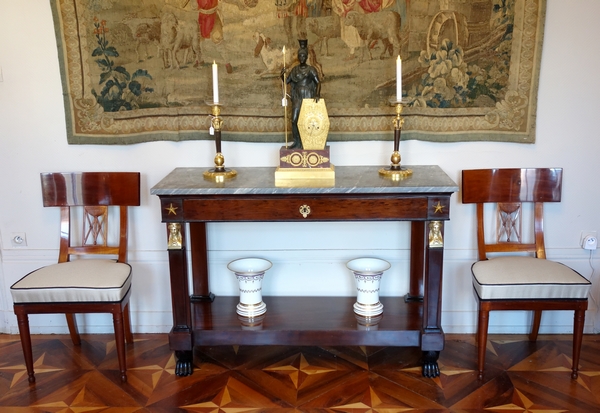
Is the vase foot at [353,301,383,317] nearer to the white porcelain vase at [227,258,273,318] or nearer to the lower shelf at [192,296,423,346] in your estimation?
the lower shelf at [192,296,423,346]

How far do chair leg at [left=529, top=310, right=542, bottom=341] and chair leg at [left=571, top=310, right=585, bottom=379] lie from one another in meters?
0.34

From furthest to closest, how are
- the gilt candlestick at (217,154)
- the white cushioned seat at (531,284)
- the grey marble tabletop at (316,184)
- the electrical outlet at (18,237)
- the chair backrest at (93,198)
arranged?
the electrical outlet at (18,237), the chair backrest at (93,198), the gilt candlestick at (217,154), the white cushioned seat at (531,284), the grey marble tabletop at (316,184)

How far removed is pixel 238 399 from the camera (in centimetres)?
247

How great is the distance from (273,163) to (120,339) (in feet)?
3.71

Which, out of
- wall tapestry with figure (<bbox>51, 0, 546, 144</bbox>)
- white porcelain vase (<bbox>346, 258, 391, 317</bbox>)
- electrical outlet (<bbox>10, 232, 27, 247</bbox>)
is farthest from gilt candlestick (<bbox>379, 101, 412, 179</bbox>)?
electrical outlet (<bbox>10, 232, 27, 247</bbox>)

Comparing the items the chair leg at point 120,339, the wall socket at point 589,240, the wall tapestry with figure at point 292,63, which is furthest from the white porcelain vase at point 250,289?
the wall socket at point 589,240

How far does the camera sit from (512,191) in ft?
9.09

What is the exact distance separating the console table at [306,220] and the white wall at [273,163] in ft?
0.42

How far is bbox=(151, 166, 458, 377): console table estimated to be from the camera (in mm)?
2377

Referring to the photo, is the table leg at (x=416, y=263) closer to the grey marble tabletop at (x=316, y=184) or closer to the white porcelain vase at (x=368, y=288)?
the white porcelain vase at (x=368, y=288)

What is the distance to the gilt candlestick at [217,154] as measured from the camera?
2.55m

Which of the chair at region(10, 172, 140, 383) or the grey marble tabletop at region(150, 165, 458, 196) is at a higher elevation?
the grey marble tabletop at region(150, 165, 458, 196)

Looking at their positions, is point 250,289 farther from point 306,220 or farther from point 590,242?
point 590,242

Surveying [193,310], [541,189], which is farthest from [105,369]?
[541,189]
